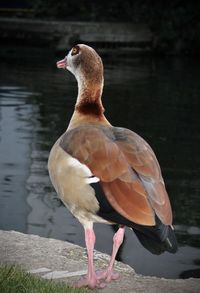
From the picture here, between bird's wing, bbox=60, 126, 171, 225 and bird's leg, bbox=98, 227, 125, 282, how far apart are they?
73 centimetres

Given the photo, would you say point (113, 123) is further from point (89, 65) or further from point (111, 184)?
point (111, 184)

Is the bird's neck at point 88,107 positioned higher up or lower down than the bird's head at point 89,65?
lower down

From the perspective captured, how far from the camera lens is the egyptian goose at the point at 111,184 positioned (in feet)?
18.9

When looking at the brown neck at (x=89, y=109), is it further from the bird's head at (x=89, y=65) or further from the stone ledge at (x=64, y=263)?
the stone ledge at (x=64, y=263)

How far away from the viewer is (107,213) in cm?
588

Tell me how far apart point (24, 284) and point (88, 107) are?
6.18 feet

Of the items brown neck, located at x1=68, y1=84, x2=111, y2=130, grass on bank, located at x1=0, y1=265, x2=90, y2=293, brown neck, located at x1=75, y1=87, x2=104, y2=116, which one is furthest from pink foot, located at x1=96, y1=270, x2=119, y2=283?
brown neck, located at x1=75, y1=87, x2=104, y2=116

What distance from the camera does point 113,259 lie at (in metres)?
6.71

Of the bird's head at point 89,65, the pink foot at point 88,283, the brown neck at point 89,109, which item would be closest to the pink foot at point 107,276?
the pink foot at point 88,283

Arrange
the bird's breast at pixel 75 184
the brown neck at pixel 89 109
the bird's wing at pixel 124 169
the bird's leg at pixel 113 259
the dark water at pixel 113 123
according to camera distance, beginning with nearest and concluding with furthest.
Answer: the bird's wing at pixel 124 169, the bird's breast at pixel 75 184, the bird's leg at pixel 113 259, the brown neck at pixel 89 109, the dark water at pixel 113 123

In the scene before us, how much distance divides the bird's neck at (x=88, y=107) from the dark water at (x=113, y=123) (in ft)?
8.19

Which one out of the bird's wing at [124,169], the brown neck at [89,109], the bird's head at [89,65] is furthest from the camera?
the bird's head at [89,65]

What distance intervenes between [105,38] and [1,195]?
3451 centimetres

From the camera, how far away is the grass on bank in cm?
578
